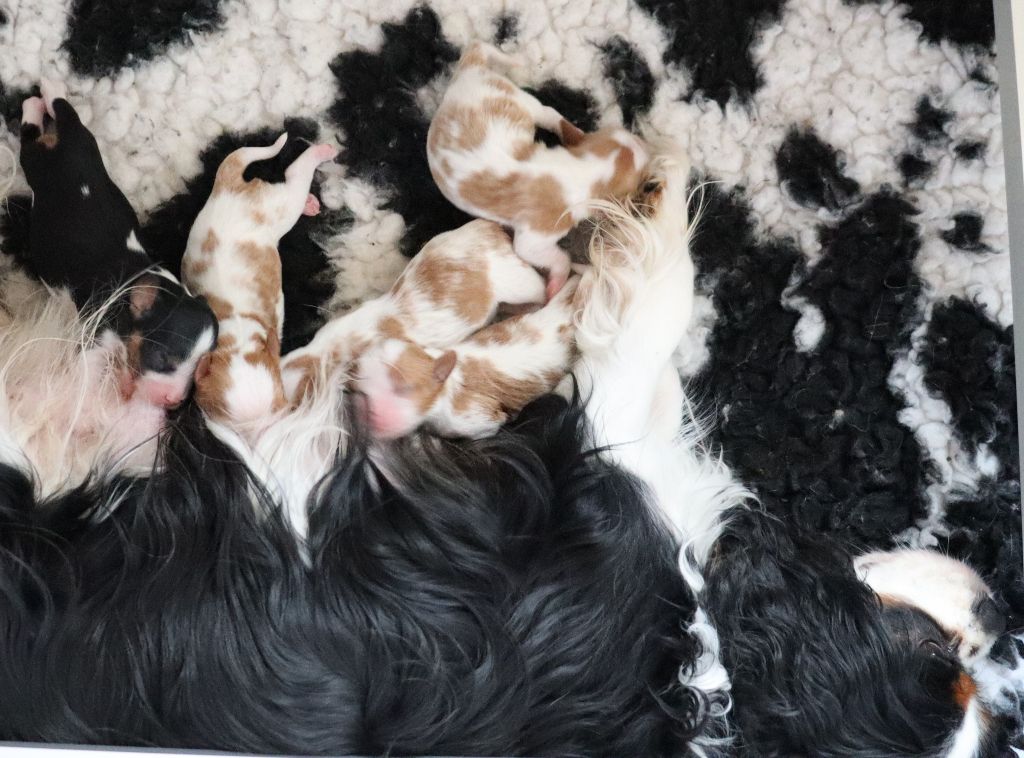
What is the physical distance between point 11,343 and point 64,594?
1.01 ft

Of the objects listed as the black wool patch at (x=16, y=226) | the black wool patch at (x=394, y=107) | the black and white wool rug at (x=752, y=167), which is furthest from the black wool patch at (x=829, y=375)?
the black wool patch at (x=16, y=226)

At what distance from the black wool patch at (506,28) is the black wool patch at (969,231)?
1.95 ft

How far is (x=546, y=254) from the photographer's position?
3.81ft

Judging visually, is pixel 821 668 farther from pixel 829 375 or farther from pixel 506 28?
pixel 506 28

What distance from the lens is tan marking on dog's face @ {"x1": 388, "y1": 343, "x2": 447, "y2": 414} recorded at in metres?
1.09

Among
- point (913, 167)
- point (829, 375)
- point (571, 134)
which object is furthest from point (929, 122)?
point (571, 134)

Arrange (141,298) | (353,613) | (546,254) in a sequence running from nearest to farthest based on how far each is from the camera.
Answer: (353,613) → (141,298) → (546,254)

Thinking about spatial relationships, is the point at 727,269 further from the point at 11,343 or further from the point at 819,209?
the point at 11,343

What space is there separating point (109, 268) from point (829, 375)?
85 centimetres

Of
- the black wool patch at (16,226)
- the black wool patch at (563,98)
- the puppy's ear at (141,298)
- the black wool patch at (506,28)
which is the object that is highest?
the black wool patch at (506,28)

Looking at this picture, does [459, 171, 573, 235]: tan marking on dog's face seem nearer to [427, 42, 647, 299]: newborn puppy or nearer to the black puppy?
[427, 42, 647, 299]: newborn puppy

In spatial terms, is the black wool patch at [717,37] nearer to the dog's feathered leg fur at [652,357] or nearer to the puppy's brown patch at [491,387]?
the dog's feathered leg fur at [652,357]

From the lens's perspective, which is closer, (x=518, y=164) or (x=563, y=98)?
(x=518, y=164)

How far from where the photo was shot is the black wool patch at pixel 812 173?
122cm
